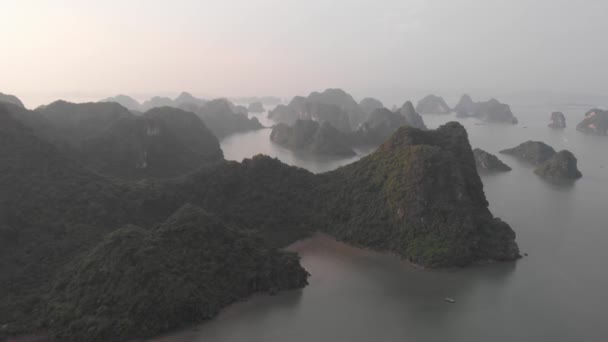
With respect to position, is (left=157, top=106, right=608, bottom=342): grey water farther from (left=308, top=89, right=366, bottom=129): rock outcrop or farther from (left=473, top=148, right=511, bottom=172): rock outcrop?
(left=308, top=89, right=366, bottom=129): rock outcrop

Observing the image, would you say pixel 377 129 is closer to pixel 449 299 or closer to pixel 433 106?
pixel 449 299

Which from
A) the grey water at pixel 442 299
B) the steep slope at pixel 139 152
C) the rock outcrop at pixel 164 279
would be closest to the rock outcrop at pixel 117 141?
the steep slope at pixel 139 152

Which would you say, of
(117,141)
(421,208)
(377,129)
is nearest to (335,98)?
(377,129)

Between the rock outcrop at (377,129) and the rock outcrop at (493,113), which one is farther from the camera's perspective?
the rock outcrop at (493,113)

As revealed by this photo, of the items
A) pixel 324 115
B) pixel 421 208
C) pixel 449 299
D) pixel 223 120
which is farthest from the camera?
pixel 223 120

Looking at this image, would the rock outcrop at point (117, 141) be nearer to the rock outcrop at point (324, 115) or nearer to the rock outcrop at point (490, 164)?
the rock outcrop at point (490, 164)

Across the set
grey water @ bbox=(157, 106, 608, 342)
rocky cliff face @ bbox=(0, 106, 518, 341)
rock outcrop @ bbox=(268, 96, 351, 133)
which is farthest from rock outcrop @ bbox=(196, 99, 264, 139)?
grey water @ bbox=(157, 106, 608, 342)

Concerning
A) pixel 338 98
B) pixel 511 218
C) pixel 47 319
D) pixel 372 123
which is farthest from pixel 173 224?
pixel 338 98
